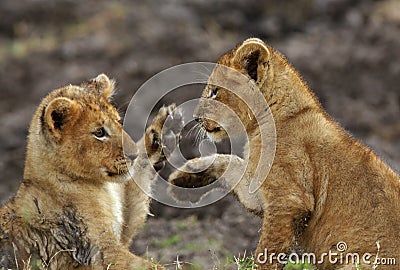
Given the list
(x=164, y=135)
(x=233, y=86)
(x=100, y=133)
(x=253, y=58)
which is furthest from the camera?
(x=164, y=135)

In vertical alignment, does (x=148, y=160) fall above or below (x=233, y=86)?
below

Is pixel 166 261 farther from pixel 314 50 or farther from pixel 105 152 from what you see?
pixel 314 50

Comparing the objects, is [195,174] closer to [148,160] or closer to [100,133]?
[148,160]

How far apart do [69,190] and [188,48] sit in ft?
25.5

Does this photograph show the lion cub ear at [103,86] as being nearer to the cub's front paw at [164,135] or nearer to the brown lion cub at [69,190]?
the brown lion cub at [69,190]

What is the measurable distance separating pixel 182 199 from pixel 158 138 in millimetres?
660

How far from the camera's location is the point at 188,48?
14.6m

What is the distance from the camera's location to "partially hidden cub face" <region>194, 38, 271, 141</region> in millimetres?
6691

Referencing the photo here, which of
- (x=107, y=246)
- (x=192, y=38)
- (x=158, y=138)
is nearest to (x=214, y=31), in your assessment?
(x=192, y=38)

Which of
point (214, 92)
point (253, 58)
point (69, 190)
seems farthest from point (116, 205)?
point (253, 58)

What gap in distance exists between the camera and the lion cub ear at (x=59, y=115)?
681 cm

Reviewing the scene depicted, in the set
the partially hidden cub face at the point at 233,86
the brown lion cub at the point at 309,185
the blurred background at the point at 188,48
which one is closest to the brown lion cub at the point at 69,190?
the partially hidden cub face at the point at 233,86

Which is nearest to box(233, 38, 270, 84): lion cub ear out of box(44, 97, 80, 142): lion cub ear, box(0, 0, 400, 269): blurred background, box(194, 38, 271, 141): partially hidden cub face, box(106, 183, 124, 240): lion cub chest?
box(194, 38, 271, 141): partially hidden cub face

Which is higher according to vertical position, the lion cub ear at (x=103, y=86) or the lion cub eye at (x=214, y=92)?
the lion cub ear at (x=103, y=86)
